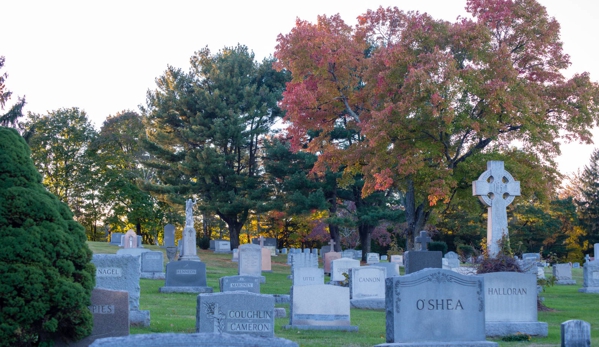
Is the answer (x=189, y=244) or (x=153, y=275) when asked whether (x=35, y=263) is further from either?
(x=189, y=244)

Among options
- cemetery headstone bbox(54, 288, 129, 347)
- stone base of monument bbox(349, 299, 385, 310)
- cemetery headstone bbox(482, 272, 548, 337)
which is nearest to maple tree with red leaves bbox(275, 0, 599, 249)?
stone base of monument bbox(349, 299, 385, 310)

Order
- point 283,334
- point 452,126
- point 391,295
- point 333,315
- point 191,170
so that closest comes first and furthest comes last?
point 391,295 < point 283,334 < point 333,315 < point 452,126 < point 191,170

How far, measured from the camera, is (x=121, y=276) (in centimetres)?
1089

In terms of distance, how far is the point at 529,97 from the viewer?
23.8 metres

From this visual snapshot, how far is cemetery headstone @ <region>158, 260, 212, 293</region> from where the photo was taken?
60.0 feet

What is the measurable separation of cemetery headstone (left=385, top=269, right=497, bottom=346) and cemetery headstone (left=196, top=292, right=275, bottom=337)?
1.48 m

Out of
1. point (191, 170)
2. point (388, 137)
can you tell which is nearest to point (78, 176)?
point (191, 170)

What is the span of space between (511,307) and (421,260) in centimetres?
505

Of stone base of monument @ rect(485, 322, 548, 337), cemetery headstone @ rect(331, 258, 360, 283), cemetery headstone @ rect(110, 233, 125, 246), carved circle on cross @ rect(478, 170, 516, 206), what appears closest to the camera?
stone base of monument @ rect(485, 322, 548, 337)

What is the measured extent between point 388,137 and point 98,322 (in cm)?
1714

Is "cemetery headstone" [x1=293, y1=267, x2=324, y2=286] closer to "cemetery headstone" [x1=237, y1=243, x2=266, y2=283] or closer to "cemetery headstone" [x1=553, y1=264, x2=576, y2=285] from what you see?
"cemetery headstone" [x1=237, y1=243, x2=266, y2=283]

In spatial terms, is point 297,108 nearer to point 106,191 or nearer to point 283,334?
point 283,334

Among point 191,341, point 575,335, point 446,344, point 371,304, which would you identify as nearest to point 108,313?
point 191,341

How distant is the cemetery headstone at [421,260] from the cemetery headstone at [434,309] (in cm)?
786
